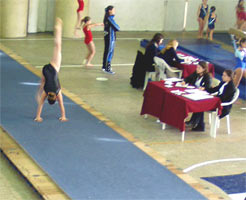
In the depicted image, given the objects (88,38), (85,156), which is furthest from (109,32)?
(85,156)

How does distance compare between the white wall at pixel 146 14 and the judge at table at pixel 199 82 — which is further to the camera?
the white wall at pixel 146 14

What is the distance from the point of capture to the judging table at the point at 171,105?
10.1 metres

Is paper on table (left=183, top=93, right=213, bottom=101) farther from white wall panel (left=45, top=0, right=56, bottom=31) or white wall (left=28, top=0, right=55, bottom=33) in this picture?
white wall panel (left=45, top=0, right=56, bottom=31)

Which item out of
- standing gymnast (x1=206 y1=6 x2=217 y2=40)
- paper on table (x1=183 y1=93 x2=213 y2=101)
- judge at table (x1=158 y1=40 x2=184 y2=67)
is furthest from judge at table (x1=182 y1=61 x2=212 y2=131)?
standing gymnast (x1=206 y1=6 x2=217 y2=40)

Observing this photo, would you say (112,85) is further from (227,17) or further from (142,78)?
(227,17)

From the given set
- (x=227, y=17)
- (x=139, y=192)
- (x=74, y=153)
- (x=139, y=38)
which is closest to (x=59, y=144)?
(x=74, y=153)

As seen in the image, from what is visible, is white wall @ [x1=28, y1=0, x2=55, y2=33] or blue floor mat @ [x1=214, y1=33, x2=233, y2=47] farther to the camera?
white wall @ [x1=28, y1=0, x2=55, y2=33]

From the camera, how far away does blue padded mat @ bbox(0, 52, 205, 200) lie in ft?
26.0

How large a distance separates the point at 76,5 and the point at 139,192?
10453 millimetres

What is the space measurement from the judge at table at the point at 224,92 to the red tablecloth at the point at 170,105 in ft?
0.96

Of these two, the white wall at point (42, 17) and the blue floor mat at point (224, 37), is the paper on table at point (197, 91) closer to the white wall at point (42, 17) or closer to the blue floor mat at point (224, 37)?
the blue floor mat at point (224, 37)

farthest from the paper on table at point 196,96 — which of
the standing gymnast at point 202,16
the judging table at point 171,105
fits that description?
the standing gymnast at point 202,16

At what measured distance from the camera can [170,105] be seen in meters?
10.4

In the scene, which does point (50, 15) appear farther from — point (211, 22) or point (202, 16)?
point (211, 22)
